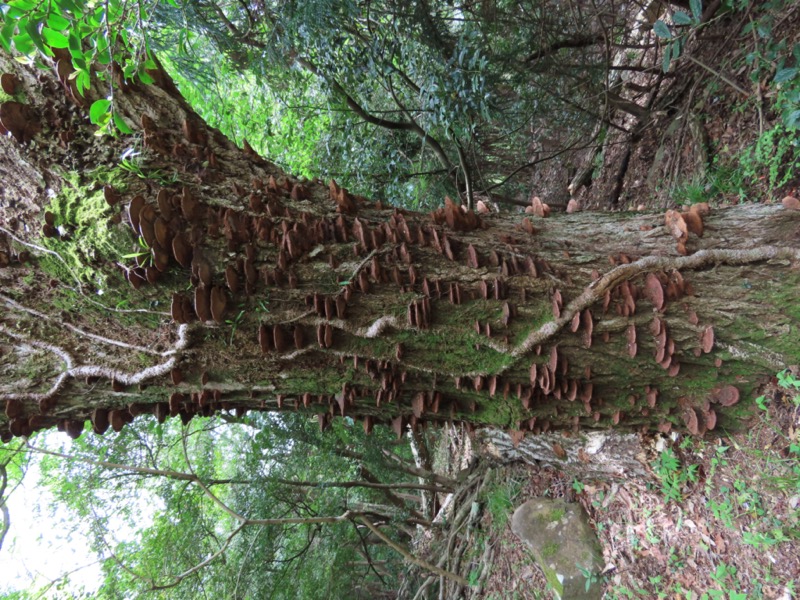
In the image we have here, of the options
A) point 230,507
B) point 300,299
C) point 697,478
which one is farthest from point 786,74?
point 230,507

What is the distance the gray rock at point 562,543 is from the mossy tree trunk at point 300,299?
172 centimetres

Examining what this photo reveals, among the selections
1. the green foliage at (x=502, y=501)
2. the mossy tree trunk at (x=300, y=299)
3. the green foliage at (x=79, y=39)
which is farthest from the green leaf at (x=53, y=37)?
the green foliage at (x=502, y=501)

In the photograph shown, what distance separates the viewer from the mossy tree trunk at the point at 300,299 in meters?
1.84

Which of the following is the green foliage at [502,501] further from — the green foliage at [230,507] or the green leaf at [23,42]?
the green leaf at [23,42]

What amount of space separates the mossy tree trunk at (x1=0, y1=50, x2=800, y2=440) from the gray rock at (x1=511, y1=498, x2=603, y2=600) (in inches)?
67.7

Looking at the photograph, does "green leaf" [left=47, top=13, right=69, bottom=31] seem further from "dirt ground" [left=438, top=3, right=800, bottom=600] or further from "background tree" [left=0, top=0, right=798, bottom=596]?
"dirt ground" [left=438, top=3, right=800, bottom=600]

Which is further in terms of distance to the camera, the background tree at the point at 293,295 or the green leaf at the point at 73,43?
the background tree at the point at 293,295

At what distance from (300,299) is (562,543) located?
114 inches

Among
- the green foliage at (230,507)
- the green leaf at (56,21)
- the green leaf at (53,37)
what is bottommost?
the green foliage at (230,507)

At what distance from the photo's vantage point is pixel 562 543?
140 inches

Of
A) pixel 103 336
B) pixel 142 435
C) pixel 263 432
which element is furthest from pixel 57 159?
pixel 142 435

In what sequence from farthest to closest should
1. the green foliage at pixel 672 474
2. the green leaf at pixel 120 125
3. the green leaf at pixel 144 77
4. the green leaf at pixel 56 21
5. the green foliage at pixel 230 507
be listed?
the green foliage at pixel 230 507, the green foliage at pixel 672 474, the green leaf at pixel 144 77, the green leaf at pixel 120 125, the green leaf at pixel 56 21

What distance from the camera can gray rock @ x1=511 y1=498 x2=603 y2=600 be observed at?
132 inches

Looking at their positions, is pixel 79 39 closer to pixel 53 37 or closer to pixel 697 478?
pixel 53 37
